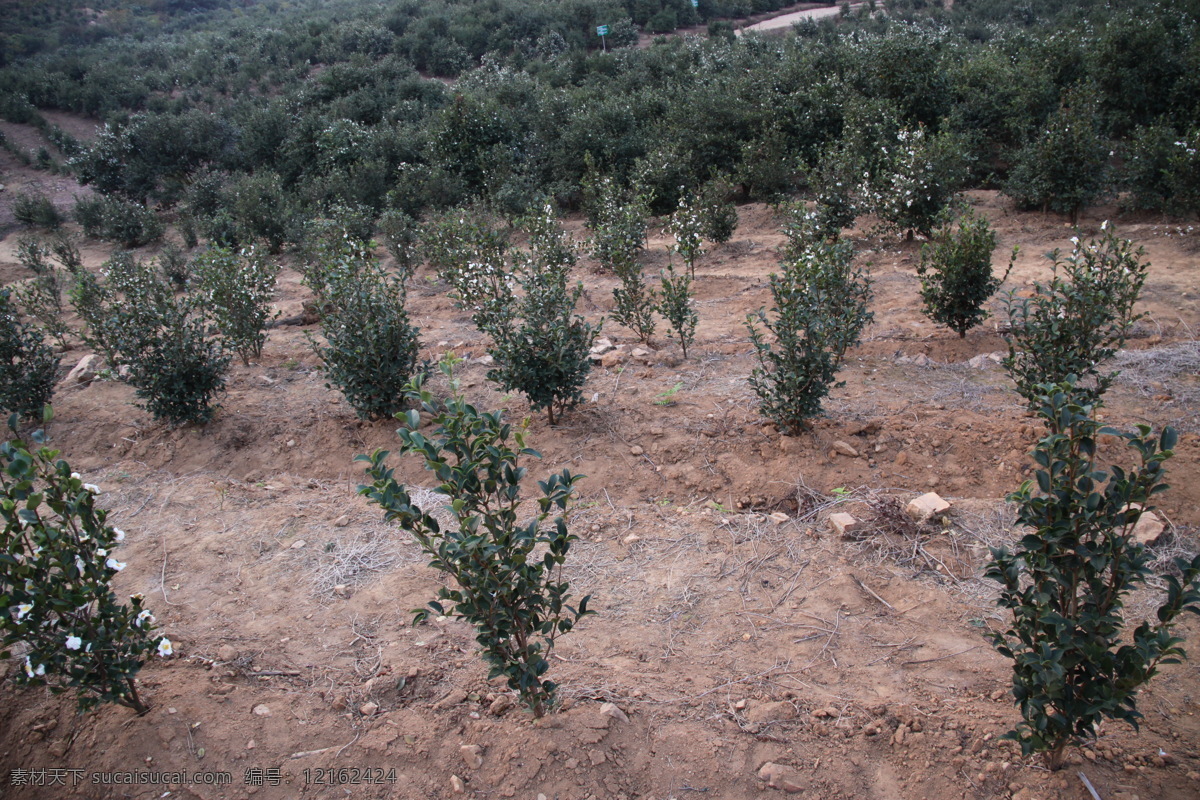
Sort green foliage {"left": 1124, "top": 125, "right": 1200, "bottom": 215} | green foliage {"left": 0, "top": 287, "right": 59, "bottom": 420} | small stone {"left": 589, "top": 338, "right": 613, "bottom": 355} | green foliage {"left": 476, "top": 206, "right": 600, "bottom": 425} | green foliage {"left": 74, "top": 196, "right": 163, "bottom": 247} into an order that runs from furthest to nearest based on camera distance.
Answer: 1. green foliage {"left": 74, "top": 196, "right": 163, "bottom": 247}
2. green foliage {"left": 1124, "top": 125, "right": 1200, "bottom": 215}
3. small stone {"left": 589, "top": 338, "right": 613, "bottom": 355}
4. green foliage {"left": 0, "top": 287, "right": 59, "bottom": 420}
5. green foliage {"left": 476, "top": 206, "right": 600, "bottom": 425}

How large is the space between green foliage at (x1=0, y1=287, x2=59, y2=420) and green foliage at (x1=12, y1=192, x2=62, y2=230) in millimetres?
12408

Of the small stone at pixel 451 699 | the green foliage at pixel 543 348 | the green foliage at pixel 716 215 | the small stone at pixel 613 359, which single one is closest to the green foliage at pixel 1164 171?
the green foliage at pixel 716 215

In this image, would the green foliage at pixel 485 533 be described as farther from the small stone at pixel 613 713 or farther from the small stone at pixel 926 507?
the small stone at pixel 926 507

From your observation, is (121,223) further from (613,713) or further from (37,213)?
(613,713)

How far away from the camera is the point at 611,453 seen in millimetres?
4953

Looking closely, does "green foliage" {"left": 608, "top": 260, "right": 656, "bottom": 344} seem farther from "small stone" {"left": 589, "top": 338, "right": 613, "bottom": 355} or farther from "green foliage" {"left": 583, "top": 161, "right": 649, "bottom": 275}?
"green foliage" {"left": 583, "top": 161, "right": 649, "bottom": 275}

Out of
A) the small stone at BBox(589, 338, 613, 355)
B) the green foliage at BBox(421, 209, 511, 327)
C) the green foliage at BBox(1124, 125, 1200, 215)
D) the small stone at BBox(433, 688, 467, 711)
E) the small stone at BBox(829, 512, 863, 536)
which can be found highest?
the green foliage at BBox(1124, 125, 1200, 215)

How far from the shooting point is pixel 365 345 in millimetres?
5477

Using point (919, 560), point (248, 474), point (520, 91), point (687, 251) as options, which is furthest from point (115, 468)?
point (520, 91)

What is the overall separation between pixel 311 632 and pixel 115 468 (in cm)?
325

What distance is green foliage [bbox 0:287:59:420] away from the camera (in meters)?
6.19

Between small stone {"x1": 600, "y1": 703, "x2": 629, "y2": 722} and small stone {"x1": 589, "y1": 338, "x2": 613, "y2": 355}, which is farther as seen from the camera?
small stone {"x1": 589, "y1": 338, "x2": 613, "y2": 355}

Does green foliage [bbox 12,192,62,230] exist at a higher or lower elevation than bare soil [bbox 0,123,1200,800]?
higher

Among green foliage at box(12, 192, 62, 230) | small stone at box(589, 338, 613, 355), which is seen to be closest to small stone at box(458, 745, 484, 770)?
small stone at box(589, 338, 613, 355)
